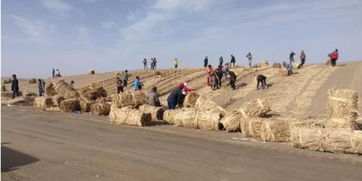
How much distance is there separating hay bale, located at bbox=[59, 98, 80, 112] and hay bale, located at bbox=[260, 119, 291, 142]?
50.3 feet

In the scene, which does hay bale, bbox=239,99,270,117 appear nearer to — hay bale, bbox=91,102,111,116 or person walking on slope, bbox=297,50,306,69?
hay bale, bbox=91,102,111,116

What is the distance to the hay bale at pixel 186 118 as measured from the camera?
2000 cm

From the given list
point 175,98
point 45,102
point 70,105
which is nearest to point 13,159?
point 175,98

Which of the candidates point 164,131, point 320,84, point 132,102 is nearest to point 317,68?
point 320,84

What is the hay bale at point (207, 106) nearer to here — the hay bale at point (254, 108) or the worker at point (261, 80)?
the hay bale at point (254, 108)

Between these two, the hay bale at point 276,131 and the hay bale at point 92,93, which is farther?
the hay bale at point 92,93

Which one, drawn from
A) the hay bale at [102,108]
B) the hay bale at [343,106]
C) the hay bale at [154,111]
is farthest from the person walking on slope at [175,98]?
the hay bale at [343,106]

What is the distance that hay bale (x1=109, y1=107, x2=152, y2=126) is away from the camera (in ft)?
68.4

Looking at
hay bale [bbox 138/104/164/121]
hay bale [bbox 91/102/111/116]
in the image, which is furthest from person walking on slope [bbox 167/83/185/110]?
hay bale [bbox 91/102/111/116]

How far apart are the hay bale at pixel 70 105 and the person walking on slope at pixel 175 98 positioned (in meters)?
7.66

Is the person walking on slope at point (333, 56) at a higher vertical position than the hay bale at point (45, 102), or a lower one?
higher

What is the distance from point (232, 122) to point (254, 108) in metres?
1.33

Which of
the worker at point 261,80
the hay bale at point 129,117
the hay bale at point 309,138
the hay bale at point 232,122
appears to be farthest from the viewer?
the worker at point 261,80

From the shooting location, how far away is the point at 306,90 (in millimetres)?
32000
